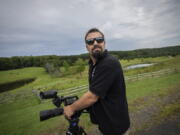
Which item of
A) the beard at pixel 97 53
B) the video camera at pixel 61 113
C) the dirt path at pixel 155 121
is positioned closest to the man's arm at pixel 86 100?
the video camera at pixel 61 113

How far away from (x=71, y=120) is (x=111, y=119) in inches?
19.7

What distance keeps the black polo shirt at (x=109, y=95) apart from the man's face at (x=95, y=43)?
13cm

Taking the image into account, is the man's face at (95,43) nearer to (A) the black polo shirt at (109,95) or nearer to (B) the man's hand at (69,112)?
(A) the black polo shirt at (109,95)

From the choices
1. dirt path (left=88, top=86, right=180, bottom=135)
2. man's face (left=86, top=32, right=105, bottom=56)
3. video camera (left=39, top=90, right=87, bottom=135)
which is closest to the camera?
video camera (left=39, top=90, right=87, bottom=135)

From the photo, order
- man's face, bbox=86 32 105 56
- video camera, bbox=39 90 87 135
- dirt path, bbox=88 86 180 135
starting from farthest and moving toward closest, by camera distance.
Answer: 1. dirt path, bbox=88 86 180 135
2. man's face, bbox=86 32 105 56
3. video camera, bbox=39 90 87 135

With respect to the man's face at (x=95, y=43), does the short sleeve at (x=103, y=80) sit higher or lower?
lower

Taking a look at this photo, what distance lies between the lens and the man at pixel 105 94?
1.30 m

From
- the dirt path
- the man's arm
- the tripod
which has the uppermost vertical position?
the man's arm

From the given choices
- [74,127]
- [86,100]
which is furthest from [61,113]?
[86,100]

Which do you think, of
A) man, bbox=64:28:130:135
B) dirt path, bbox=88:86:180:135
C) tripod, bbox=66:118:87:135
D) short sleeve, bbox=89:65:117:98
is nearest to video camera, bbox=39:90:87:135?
tripod, bbox=66:118:87:135

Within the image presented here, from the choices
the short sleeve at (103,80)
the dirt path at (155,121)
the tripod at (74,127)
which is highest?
the short sleeve at (103,80)

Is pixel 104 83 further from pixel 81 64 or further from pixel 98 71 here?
pixel 81 64

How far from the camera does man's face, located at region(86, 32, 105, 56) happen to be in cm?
158

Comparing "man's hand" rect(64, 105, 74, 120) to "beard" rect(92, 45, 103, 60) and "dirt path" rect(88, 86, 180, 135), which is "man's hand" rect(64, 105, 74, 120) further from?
"dirt path" rect(88, 86, 180, 135)
